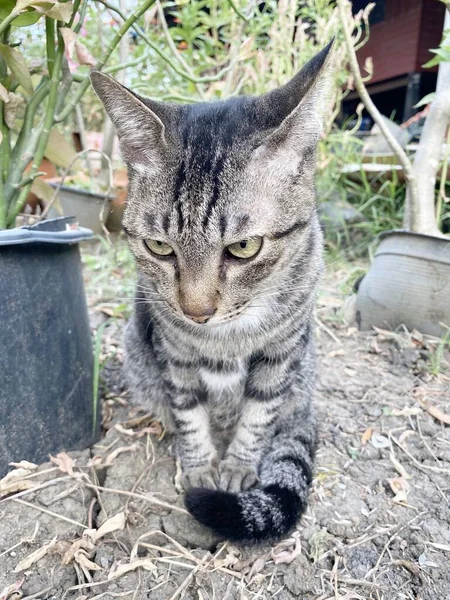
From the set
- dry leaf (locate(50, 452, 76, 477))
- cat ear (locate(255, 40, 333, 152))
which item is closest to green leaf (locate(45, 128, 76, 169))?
cat ear (locate(255, 40, 333, 152))

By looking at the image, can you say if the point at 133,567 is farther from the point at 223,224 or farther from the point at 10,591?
the point at 223,224

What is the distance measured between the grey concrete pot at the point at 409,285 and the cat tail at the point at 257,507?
1.16 meters

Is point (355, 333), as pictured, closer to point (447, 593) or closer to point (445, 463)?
point (445, 463)

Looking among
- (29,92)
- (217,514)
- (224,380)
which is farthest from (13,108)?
(217,514)

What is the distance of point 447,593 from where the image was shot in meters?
1.11

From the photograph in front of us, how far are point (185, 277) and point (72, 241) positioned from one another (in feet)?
1.31

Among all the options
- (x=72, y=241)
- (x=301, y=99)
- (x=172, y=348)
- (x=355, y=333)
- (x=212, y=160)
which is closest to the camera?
(x=301, y=99)

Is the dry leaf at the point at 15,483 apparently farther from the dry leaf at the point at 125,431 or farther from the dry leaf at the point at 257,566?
the dry leaf at the point at 257,566

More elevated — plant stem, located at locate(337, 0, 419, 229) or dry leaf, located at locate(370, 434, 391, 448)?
plant stem, located at locate(337, 0, 419, 229)

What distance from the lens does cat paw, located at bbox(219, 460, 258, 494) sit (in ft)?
4.61

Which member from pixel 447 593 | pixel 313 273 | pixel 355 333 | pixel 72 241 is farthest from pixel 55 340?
pixel 355 333

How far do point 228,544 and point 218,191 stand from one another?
2.98 ft

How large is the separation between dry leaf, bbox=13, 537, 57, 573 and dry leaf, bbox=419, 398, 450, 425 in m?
1.34

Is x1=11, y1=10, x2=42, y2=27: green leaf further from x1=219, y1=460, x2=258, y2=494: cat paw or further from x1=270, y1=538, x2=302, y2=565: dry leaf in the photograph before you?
x1=270, y1=538, x2=302, y2=565: dry leaf
